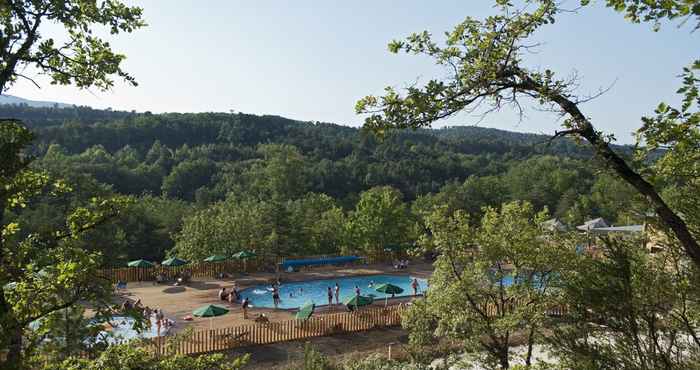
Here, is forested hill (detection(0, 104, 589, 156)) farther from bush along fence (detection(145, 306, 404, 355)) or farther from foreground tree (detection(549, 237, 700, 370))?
foreground tree (detection(549, 237, 700, 370))

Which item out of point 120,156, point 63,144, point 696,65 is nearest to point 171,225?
point 696,65

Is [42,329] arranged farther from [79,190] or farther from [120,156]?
[120,156]

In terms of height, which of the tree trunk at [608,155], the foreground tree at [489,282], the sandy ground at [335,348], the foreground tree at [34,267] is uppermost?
the tree trunk at [608,155]

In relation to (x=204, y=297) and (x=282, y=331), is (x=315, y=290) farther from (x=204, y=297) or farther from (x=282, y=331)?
(x=282, y=331)

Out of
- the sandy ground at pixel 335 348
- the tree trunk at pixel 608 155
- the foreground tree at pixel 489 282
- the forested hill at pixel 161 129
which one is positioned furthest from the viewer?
the forested hill at pixel 161 129

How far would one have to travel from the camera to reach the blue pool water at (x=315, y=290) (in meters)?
22.9

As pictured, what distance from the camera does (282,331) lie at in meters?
16.2

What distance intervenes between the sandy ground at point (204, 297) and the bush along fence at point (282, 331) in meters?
2.10

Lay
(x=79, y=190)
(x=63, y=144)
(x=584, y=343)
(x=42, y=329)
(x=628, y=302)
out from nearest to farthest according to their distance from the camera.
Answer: (x=42, y=329) < (x=628, y=302) < (x=584, y=343) < (x=79, y=190) < (x=63, y=144)

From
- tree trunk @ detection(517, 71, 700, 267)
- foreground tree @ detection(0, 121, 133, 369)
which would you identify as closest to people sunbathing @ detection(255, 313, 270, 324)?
foreground tree @ detection(0, 121, 133, 369)

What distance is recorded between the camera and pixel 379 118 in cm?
398

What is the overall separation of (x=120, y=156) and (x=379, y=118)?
78296 mm

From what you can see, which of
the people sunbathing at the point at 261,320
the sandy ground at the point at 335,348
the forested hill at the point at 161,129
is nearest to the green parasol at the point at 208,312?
the sandy ground at the point at 335,348

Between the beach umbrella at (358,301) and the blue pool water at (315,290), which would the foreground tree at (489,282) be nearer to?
the beach umbrella at (358,301)
